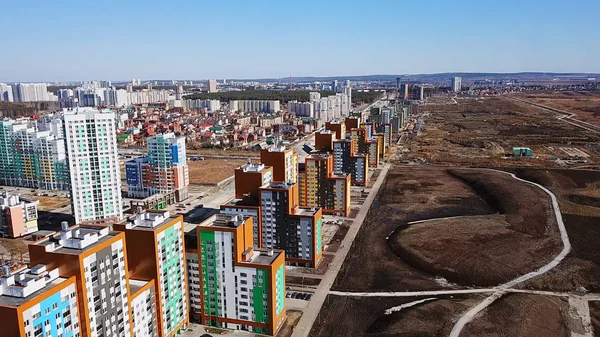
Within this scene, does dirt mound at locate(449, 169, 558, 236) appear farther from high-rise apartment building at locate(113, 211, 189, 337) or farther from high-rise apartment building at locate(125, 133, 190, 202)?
high-rise apartment building at locate(125, 133, 190, 202)

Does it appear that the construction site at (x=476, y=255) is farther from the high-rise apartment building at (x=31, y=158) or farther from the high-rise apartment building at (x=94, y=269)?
the high-rise apartment building at (x=31, y=158)

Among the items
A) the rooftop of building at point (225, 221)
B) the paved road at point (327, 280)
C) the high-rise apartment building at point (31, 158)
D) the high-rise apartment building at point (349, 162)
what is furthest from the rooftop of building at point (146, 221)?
the high-rise apartment building at point (31, 158)

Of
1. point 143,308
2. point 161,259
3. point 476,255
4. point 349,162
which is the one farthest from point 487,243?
point 143,308

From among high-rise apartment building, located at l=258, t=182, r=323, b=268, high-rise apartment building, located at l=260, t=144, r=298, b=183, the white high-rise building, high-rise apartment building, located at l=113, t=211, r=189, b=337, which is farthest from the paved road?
the white high-rise building

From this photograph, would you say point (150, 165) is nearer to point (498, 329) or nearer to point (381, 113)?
point (498, 329)

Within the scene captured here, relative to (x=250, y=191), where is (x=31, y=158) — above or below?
below

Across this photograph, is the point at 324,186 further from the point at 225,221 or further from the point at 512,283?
the point at 225,221
